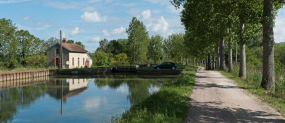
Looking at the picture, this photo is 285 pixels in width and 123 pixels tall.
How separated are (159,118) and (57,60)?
1967 inches

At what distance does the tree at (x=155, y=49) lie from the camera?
77.0 metres

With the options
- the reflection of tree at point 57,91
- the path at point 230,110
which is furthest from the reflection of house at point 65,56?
the path at point 230,110

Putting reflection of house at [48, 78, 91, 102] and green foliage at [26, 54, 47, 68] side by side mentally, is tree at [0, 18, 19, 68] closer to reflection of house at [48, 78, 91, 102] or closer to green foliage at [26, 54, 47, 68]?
green foliage at [26, 54, 47, 68]

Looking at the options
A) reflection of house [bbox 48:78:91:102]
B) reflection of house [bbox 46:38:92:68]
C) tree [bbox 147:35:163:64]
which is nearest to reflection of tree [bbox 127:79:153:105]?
reflection of house [bbox 48:78:91:102]

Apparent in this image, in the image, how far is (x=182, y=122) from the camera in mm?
7012

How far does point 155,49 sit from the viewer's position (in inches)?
3046

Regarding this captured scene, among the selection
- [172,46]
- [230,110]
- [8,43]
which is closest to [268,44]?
[230,110]

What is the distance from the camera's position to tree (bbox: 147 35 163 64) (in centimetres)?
7700

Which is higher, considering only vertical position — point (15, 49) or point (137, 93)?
point (15, 49)

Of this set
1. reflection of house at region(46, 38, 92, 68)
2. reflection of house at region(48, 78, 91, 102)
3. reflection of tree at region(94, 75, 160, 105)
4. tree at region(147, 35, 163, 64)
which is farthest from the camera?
tree at region(147, 35, 163, 64)

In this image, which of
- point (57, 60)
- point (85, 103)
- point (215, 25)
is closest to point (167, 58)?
point (57, 60)

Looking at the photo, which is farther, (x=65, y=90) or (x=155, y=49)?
(x=155, y=49)

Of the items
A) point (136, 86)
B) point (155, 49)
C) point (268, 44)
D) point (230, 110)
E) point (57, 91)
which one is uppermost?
point (155, 49)

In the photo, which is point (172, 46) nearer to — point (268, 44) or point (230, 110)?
point (268, 44)
